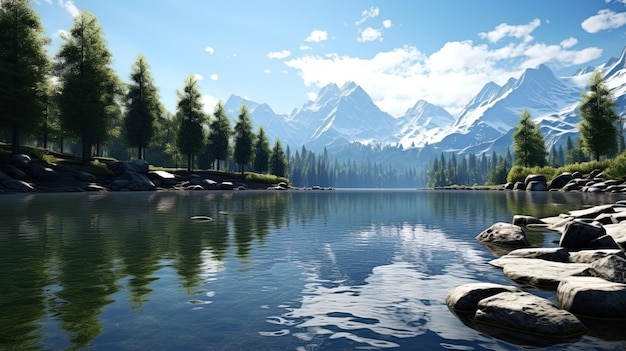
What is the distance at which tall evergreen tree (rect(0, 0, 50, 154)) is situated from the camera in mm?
46156

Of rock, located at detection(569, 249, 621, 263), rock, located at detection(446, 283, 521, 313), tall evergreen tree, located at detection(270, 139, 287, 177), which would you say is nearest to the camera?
rock, located at detection(446, 283, 521, 313)

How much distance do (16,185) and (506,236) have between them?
46.7 meters

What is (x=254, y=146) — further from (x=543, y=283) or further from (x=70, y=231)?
(x=543, y=283)

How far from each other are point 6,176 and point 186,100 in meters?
39.9

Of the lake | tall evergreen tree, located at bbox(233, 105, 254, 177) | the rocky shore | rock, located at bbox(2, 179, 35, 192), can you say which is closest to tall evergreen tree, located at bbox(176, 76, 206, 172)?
the rocky shore

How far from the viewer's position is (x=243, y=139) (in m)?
94.4

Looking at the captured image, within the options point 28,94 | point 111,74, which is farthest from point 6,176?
point 111,74

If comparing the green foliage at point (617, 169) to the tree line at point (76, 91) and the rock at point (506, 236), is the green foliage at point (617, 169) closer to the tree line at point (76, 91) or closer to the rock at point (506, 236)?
the rock at point (506, 236)

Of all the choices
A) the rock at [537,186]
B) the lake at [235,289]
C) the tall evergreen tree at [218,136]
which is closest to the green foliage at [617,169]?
the rock at [537,186]

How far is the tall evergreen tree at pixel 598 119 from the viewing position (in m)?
72.1

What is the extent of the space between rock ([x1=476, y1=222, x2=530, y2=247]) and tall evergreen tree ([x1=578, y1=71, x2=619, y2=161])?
7181 centimetres

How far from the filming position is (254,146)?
338 feet

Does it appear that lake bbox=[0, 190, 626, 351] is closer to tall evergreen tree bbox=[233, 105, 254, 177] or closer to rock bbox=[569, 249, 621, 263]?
rock bbox=[569, 249, 621, 263]

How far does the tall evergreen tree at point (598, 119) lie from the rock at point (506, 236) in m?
71.8
